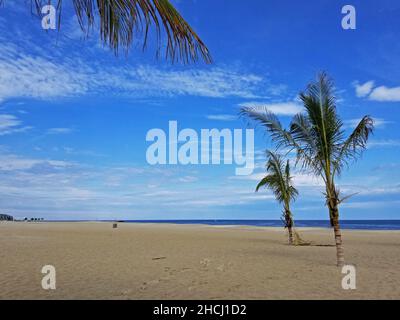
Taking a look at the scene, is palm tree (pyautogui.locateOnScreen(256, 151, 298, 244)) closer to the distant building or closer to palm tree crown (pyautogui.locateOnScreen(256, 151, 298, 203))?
palm tree crown (pyautogui.locateOnScreen(256, 151, 298, 203))

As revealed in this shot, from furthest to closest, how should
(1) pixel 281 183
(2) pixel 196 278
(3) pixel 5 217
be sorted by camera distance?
(3) pixel 5 217
(1) pixel 281 183
(2) pixel 196 278

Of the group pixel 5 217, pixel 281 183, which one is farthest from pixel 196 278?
pixel 5 217

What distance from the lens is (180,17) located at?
10.3 feet

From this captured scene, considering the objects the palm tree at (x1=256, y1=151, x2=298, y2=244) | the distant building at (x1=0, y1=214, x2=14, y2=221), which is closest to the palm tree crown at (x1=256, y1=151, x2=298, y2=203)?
the palm tree at (x1=256, y1=151, x2=298, y2=244)

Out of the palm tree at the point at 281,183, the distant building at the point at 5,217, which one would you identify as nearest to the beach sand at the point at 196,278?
the palm tree at the point at 281,183

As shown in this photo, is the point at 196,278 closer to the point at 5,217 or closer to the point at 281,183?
the point at 281,183

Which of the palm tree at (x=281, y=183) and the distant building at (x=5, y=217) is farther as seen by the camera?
the distant building at (x=5, y=217)

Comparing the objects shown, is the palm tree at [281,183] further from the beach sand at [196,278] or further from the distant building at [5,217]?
the distant building at [5,217]

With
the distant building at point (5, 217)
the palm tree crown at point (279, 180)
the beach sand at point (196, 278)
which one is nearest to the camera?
the beach sand at point (196, 278)

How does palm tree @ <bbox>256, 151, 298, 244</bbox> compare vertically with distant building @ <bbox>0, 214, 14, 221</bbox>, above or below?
above
